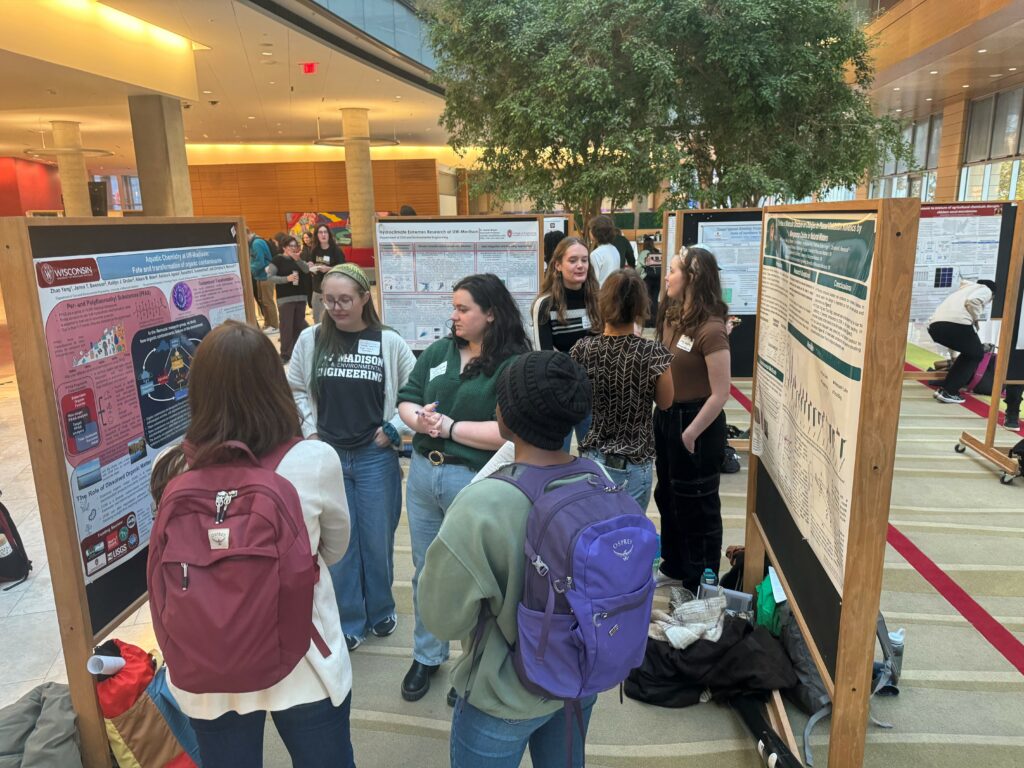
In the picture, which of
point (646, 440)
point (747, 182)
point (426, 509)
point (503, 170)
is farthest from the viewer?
point (503, 170)

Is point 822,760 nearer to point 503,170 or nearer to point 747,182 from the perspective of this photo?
point 747,182

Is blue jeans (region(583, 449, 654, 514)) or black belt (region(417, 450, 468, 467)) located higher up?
black belt (region(417, 450, 468, 467))

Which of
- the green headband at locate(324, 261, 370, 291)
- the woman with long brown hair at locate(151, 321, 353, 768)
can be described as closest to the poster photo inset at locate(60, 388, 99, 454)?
the woman with long brown hair at locate(151, 321, 353, 768)

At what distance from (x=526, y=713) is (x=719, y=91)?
28.3ft

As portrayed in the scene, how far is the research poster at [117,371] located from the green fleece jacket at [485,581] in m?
1.02

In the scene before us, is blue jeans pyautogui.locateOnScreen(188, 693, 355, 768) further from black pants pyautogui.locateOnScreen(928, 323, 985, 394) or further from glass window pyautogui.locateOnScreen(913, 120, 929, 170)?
glass window pyautogui.locateOnScreen(913, 120, 929, 170)

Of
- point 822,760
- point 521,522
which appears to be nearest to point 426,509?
point 521,522

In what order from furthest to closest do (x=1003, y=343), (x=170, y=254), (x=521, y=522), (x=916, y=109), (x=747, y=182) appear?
(x=916, y=109)
(x=747, y=182)
(x=1003, y=343)
(x=170, y=254)
(x=521, y=522)

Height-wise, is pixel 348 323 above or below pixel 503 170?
below

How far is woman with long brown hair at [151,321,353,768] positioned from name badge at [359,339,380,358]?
1.12 m

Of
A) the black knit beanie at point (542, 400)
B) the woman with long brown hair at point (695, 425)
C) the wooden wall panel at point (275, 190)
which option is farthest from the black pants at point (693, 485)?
the wooden wall panel at point (275, 190)

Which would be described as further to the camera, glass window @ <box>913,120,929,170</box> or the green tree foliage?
glass window @ <box>913,120,929,170</box>

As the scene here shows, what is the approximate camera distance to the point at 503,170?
940cm

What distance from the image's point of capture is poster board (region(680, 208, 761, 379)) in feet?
17.3
